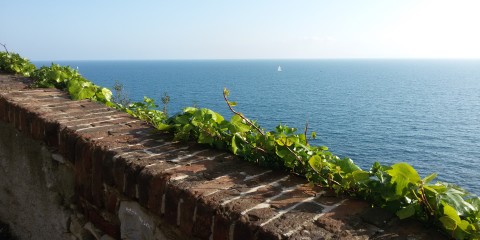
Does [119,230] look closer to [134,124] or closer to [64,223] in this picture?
[64,223]

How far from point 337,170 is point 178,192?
0.71m

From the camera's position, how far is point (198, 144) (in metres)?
2.36

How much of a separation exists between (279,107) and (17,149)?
209 feet

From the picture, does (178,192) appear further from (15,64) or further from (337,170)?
(15,64)

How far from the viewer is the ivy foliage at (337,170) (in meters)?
1.42

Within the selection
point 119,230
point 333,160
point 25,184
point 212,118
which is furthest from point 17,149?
point 333,160

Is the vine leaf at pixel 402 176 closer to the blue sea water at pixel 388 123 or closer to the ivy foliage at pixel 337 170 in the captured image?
the ivy foliage at pixel 337 170

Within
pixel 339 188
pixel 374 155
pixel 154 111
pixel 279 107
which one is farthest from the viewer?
pixel 279 107

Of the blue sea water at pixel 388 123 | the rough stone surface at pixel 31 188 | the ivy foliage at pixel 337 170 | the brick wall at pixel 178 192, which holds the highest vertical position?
the ivy foliage at pixel 337 170

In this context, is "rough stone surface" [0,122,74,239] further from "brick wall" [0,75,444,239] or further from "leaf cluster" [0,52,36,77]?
"leaf cluster" [0,52,36,77]

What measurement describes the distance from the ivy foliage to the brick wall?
0.05 m

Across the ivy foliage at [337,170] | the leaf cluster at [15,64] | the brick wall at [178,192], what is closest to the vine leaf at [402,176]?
the ivy foliage at [337,170]

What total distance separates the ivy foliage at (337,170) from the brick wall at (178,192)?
55mm

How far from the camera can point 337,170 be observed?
69.7 inches
